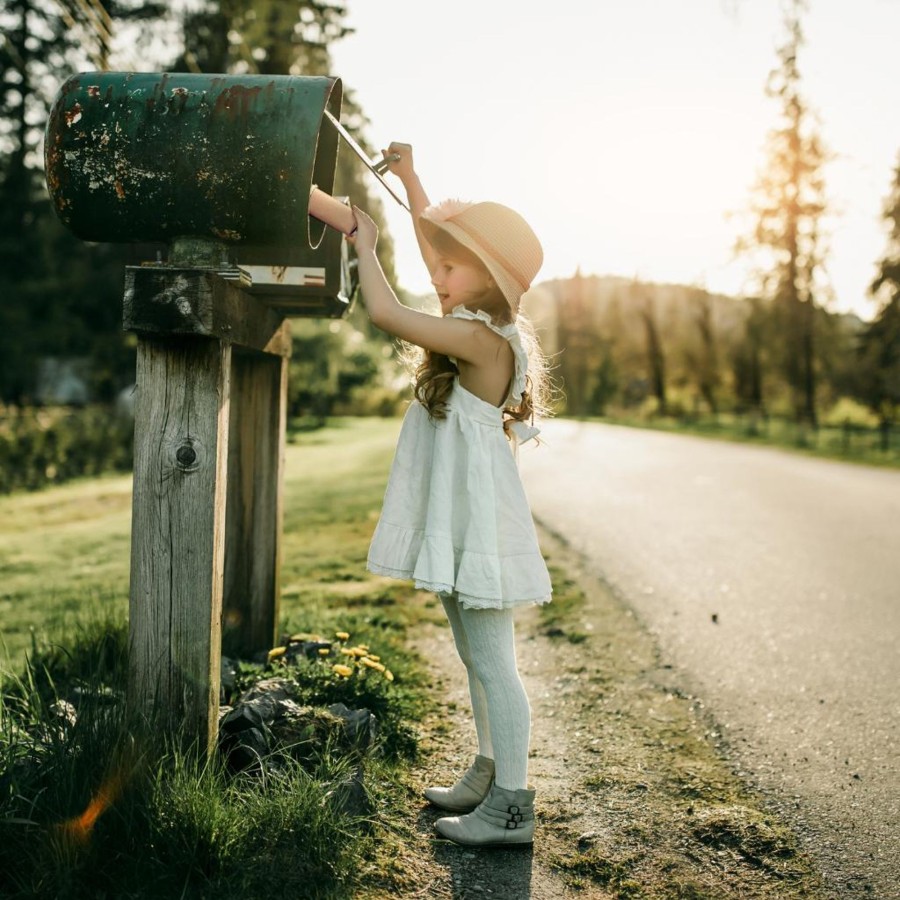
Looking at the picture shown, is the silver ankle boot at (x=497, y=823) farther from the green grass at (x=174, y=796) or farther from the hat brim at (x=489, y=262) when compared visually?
the hat brim at (x=489, y=262)

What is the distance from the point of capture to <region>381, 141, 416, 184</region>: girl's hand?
10.8ft

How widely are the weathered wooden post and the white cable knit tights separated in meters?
0.81

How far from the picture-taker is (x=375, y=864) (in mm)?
2676

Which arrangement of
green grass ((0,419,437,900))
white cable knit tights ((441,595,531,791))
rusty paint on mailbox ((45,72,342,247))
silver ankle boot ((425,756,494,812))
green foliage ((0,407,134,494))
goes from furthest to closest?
green foliage ((0,407,134,494)), silver ankle boot ((425,756,494,812)), white cable knit tights ((441,595,531,791)), rusty paint on mailbox ((45,72,342,247)), green grass ((0,419,437,900))

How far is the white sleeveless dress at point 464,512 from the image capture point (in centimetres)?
284

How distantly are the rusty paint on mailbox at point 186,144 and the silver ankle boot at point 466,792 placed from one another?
1.86 meters

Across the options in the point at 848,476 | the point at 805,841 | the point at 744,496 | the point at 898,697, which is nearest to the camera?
the point at 805,841

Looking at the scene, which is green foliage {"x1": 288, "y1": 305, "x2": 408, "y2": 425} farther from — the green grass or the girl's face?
the girl's face

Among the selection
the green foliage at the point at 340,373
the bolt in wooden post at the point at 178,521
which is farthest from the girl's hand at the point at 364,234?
the green foliage at the point at 340,373

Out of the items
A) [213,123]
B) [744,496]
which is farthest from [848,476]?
[213,123]

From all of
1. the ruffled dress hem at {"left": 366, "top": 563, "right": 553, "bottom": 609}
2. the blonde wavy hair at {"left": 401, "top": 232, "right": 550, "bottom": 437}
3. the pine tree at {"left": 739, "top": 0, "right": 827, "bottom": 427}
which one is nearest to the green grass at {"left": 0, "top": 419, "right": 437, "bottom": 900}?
the ruffled dress hem at {"left": 366, "top": 563, "right": 553, "bottom": 609}

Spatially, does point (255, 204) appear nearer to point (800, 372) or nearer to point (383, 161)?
point (383, 161)

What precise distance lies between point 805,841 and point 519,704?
3.15 feet

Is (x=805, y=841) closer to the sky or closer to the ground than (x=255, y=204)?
closer to the ground
